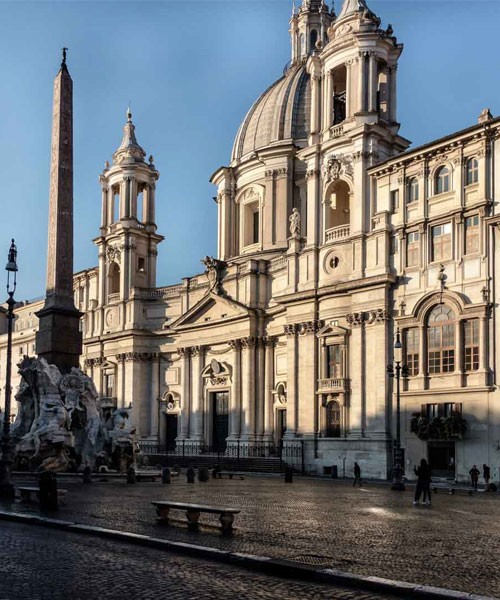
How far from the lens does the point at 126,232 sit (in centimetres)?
7244

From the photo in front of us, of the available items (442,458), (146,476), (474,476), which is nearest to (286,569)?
(146,476)

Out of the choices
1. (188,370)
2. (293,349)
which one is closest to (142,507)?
(293,349)

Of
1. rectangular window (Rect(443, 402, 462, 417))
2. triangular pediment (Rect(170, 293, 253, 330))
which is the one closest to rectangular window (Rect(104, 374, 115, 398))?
triangular pediment (Rect(170, 293, 253, 330))

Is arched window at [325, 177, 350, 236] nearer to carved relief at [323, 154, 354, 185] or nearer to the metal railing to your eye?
carved relief at [323, 154, 354, 185]

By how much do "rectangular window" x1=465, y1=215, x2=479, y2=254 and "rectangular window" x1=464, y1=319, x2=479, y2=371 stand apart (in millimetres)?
3604

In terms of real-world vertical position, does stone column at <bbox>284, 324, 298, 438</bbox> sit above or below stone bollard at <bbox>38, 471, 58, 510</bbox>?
above

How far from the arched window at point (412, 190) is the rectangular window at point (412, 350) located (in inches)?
280

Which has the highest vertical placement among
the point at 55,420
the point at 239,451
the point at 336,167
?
the point at 336,167

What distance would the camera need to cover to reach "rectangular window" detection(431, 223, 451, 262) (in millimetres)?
44812

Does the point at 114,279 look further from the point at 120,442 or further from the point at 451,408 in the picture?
the point at 451,408

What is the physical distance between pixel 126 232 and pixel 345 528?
55614 millimetres

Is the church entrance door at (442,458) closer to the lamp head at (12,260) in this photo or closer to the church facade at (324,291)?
the church facade at (324,291)

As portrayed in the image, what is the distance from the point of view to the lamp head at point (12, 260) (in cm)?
2927

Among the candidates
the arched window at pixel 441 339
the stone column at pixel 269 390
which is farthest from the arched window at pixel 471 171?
the stone column at pixel 269 390
